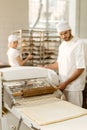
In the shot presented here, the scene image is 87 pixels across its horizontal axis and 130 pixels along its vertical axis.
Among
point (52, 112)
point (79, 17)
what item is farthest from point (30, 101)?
point (79, 17)

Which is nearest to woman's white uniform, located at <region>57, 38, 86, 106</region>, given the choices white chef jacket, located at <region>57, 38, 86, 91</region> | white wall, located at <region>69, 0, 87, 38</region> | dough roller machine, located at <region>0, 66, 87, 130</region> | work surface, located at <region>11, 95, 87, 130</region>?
white chef jacket, located at <region>57, 38, 86, 91</region>

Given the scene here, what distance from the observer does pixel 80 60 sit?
78.7 inches

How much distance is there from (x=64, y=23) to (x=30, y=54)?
1.39m

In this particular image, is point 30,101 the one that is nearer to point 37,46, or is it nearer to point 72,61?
point 72,61

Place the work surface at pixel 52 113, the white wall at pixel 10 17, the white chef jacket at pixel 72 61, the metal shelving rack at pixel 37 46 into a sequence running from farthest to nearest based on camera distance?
the white wall at pixel 10 17
the metal shelving rack at pixel 37 46
the white chef jacket at pixel 72 61
the work surface at pixel 52 113

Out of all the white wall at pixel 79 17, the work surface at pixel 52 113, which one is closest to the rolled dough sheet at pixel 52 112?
the work surface at pixel 52 113

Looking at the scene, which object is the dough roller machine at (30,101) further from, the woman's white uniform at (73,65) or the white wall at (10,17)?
the white wall at (10,17)

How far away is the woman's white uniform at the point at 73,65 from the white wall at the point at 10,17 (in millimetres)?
2438

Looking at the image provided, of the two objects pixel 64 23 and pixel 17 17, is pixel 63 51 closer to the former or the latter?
pixel 64 23

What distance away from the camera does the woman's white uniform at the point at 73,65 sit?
202 cm

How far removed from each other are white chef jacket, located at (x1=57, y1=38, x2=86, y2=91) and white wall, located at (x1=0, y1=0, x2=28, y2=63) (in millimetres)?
2446

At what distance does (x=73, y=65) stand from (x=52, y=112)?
0.70 m

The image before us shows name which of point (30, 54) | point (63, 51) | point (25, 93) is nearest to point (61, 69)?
point (63, 51)

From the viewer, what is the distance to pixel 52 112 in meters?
1.49
